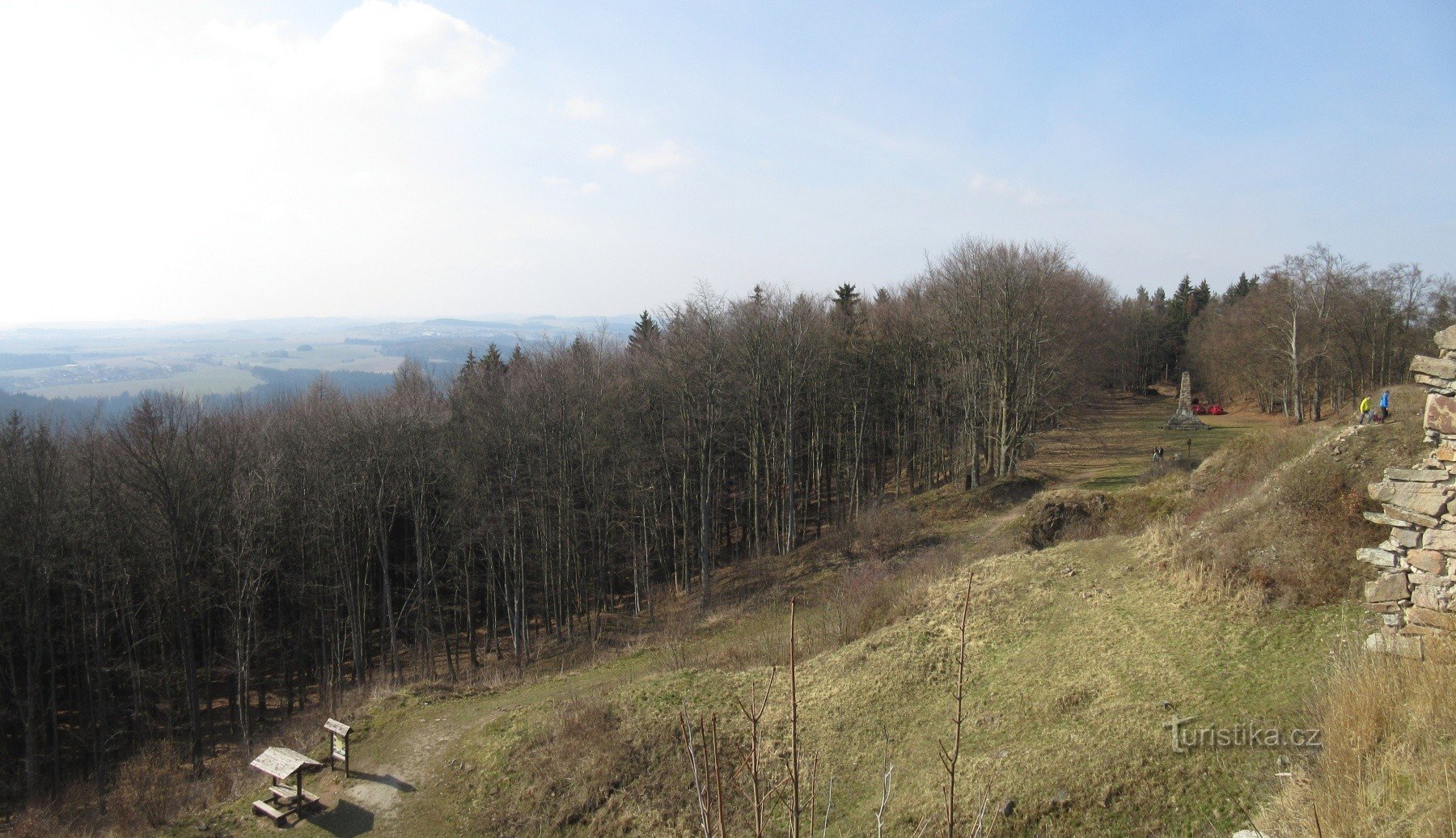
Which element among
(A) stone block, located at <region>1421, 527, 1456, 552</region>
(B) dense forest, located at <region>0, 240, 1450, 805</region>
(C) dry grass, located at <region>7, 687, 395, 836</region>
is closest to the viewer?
(A) stone block, located at <region>1421, 527, 1456, 552</region>

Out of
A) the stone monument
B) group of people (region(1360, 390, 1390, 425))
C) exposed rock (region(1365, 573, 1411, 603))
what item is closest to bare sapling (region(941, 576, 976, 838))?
exposed rock (region(1365, 573, 1411, 603))

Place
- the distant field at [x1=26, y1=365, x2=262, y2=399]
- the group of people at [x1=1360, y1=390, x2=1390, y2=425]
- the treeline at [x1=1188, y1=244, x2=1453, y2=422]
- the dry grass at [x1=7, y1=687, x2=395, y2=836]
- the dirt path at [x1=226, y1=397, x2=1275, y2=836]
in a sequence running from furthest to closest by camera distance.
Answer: the distant field at [x1=26, y1=365, x2=262, y2=399] < the treeline at [x1=1188, y1=244, x2=1453, y2=422] < the group of people at [x1=1360, y1=390, x2=1390, y2=425] < the dry grass at [x1=7, y1=687, x2=395, y2=836] < the dirt path at [x1=226, y1=397, x2=1275, y2=836]

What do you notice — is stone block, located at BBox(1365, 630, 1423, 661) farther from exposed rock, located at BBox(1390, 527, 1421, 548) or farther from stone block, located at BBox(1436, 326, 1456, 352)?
stone block, located at BBox(1436, 326, 1456, 352)

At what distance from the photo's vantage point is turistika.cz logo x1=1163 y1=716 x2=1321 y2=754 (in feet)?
24.2

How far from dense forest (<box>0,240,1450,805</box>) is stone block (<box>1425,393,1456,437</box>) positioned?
21.7 meters

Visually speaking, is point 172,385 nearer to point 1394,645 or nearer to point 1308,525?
point 1308,525

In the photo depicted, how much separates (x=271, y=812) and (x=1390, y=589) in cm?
1536

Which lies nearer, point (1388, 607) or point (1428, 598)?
point (1428, 598)

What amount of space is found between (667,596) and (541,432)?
981 cm

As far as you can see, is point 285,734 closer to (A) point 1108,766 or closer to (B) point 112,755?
(B) point 112,755

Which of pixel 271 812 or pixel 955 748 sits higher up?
pixel 955 748

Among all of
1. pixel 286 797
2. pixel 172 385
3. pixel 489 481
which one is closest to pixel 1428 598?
pixel 286 797

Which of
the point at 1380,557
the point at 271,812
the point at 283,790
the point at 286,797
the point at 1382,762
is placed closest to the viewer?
the point at 1382,762

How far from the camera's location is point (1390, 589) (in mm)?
8281
